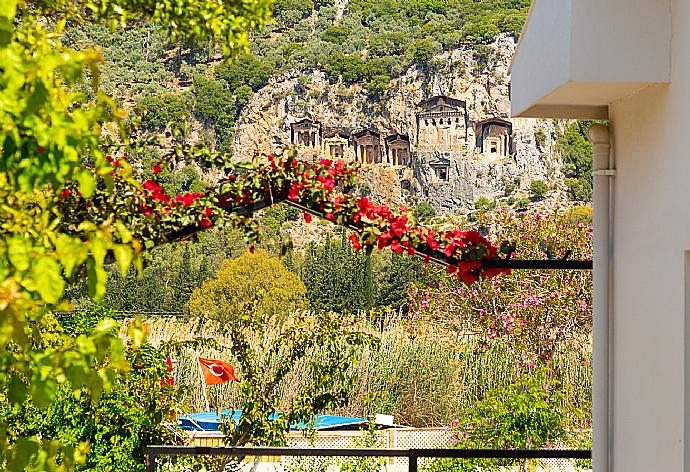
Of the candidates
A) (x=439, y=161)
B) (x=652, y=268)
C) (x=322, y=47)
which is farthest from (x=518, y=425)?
(x=322, y=47)

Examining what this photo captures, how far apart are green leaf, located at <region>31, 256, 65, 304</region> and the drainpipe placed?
2.22m

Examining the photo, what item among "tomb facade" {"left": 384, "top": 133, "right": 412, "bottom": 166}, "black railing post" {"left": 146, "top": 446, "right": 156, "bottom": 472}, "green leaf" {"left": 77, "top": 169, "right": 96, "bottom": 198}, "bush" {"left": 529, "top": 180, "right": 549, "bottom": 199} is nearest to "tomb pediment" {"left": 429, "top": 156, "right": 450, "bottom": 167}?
"tomb facade" {"left": 384, "top": 133, "right": 412, "bottom": 166}

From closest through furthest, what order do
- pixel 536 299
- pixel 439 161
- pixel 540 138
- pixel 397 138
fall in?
1. pixel 536 299
2. pixel 540 138
3. pixel 439 161
4. pixel 397 138

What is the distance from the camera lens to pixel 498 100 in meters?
31.2

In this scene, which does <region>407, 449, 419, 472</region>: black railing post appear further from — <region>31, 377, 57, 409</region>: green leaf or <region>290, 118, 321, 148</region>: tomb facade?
A: <region>290, 118, 321, 148</region>: tomb facade

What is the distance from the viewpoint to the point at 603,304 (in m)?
2.88

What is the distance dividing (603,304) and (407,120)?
28475 millimetres

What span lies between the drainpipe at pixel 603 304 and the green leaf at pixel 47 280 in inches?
87.6

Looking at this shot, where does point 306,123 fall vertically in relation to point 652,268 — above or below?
above

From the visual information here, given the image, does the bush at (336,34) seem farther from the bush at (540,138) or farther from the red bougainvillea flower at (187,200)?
the red bougainvillea flower at (187,200)

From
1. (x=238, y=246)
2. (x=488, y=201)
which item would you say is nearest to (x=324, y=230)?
(x=238, y=246)

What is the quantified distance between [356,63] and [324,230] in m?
7.47

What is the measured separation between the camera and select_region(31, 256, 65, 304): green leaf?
3.03 ft

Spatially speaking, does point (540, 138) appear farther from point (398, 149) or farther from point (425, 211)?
point (398, 149)
